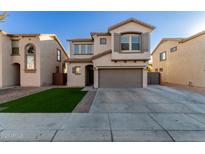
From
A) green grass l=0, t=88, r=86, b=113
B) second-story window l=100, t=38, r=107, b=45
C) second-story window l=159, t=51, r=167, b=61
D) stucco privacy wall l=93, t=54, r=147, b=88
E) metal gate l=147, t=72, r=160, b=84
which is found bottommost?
green grass l=0, t=88, r=86, b=113

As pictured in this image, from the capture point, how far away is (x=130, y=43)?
13.8 metres

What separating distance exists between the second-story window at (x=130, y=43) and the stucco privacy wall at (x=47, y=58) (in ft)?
32.3

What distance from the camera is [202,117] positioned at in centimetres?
507

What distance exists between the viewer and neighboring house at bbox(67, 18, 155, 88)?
13742 millimetres

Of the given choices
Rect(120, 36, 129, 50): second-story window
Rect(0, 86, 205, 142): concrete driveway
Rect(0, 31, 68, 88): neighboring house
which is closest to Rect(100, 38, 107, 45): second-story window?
Rect(120, 36, 129, 50): second-story window

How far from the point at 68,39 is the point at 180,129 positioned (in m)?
16.7

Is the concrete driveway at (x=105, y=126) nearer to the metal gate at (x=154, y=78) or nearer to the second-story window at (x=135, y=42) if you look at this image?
the second-story window at (x=135, y=42)

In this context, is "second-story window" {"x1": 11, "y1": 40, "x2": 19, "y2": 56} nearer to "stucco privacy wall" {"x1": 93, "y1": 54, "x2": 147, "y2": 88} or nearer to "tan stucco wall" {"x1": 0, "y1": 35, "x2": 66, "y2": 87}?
"tan stucco wall" {"x1": 0, "y1": 35, "x2": 66, "y2": 87}

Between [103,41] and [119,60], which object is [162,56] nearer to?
[103,41]

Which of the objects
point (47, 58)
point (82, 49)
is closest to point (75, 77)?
point (82, 49)

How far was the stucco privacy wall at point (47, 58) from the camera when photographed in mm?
16359

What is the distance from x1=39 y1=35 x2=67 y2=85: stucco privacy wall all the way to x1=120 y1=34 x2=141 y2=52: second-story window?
9.85 metres
